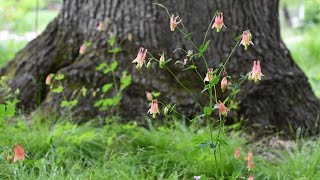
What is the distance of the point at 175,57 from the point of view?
3.34m

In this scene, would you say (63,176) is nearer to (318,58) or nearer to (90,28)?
(90,28)

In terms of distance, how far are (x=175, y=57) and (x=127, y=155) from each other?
30.4 inches

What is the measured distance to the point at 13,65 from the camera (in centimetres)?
385

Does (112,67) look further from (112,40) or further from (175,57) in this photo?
(175,57)

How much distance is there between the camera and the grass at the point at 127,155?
2.55m

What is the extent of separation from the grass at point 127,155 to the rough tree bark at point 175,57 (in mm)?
254

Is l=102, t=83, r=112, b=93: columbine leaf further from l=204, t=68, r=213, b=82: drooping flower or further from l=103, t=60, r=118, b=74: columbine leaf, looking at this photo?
l=204, t=68, r=213, b=82: drooping flower

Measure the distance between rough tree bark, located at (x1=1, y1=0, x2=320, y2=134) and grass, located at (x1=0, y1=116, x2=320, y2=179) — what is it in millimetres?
254

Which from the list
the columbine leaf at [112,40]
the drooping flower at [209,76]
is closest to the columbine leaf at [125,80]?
the columbine leaf at [112,40]

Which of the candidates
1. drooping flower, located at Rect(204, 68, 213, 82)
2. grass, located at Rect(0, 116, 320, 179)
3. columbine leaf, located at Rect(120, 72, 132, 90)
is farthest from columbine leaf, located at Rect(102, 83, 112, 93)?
drooping flower, located at Rect(204, 68, 213, 82)

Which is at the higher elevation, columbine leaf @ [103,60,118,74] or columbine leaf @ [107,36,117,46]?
columbine leaf @ [107,36,117,46]

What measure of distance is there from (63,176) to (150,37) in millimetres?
1241

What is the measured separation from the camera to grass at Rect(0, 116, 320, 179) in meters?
2.55

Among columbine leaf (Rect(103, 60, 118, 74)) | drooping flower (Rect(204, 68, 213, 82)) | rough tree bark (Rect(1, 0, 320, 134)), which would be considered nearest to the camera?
drooping flower (Rect(204, 68, 213, 82))
